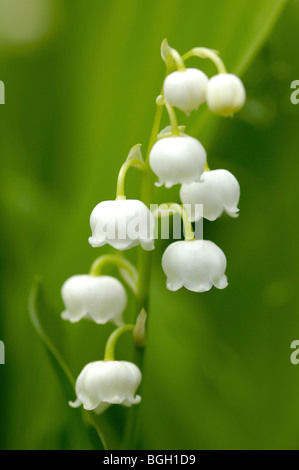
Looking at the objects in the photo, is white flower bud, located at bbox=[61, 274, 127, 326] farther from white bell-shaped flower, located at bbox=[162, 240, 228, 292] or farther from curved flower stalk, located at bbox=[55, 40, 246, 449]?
white bell-shaped flower, located at bbox=[162, 240, 228, 292]

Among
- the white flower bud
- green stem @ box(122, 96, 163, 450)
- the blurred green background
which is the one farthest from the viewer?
the blurred green background

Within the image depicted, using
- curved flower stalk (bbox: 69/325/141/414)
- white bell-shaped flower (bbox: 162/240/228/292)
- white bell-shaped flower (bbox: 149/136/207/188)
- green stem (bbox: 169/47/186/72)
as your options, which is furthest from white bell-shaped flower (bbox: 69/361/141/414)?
green stem (bbox: 169/47/186/72)

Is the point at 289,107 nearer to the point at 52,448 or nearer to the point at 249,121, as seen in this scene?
the point at 249,121

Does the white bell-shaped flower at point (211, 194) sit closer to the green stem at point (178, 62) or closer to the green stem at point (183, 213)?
the green stem at point (183, 213)

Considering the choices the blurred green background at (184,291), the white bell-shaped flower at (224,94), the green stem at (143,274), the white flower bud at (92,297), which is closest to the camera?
the white bell-shaped flower at (224,94)

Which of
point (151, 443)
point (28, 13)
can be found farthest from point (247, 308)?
point (28, 13)

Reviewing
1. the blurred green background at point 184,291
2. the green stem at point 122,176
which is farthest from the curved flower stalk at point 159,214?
the blurred green background at point 184,291
